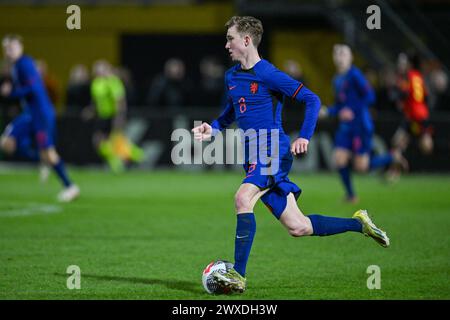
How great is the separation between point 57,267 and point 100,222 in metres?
3.76

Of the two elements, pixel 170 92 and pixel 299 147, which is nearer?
pixel 299 147

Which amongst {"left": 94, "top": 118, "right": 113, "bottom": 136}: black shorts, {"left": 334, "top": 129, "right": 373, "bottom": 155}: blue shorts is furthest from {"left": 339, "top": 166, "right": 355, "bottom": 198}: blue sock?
{"left": 94, "top": 118, "right": 113, "bottom": 136}: black shorts

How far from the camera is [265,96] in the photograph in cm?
821

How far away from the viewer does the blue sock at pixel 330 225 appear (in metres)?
8.52

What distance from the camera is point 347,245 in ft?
36.2

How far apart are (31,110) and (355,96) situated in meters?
5.25

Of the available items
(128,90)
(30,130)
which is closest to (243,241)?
(30,130)

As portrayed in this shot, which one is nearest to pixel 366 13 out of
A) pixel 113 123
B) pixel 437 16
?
pixel 437 16

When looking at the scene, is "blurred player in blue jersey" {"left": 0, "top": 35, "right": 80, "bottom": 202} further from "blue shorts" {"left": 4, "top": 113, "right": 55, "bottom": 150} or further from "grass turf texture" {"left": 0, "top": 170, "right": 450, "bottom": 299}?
"grass turf texture" {"left": 0, "top": 170, "right": 450, "bottom": 299}

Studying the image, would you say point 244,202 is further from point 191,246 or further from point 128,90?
point 128,90

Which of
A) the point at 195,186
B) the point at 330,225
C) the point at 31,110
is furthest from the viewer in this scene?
the point at 195,186

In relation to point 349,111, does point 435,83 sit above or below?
above

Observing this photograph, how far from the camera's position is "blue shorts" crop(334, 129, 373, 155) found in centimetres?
1597

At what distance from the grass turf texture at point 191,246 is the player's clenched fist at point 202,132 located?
1.27 m
